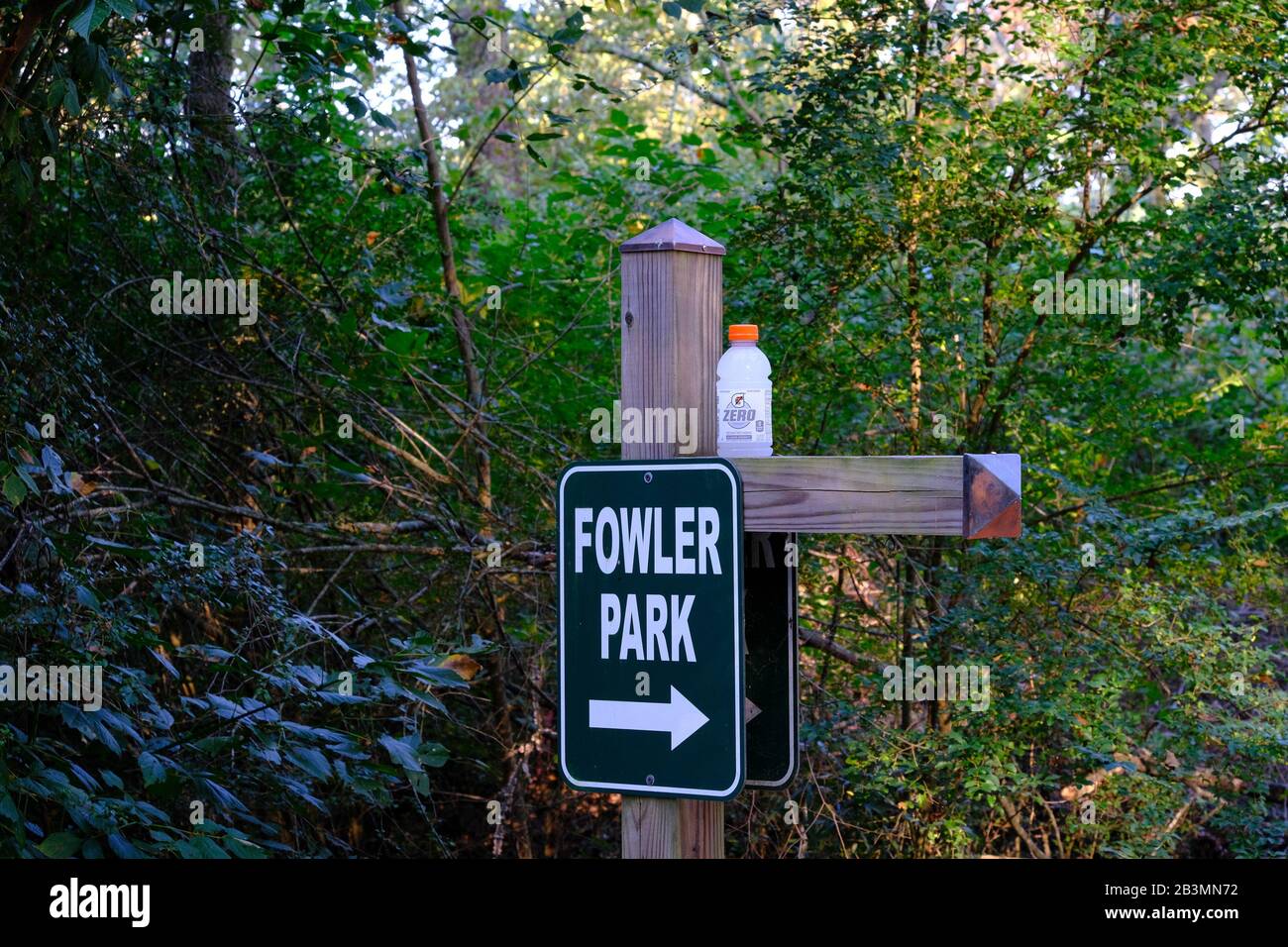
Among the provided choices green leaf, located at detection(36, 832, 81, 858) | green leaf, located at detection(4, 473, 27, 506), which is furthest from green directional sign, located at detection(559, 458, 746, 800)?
green leaf, located at detection(4, 473, 27, 506)

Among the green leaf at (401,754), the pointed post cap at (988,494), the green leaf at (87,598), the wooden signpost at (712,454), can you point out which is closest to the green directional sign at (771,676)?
the wooden signpost at (712,454)

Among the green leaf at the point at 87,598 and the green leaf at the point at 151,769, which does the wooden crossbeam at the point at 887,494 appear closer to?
the green leaf at the point at 151,769

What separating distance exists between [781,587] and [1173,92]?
158 inches

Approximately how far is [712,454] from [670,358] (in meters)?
0.18

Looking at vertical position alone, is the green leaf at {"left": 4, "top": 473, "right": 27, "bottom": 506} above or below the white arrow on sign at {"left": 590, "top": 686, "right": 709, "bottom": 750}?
above

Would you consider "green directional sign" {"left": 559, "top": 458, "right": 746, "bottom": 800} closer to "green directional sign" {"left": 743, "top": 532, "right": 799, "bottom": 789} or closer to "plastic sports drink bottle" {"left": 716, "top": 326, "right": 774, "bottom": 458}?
"plastic sports drink bottle" {"left": 716, "top": 326, "right": 774, "bottom": 458}

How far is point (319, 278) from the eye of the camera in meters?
6.02

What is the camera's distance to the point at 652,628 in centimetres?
225

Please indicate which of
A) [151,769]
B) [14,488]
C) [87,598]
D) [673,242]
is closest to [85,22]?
[14,488]

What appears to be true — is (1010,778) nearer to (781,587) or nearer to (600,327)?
(600,327)

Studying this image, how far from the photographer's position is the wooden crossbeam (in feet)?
6.83

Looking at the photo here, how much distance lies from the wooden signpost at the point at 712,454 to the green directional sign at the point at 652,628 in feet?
0.20

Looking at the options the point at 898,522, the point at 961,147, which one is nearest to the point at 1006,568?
the point at 961,147
